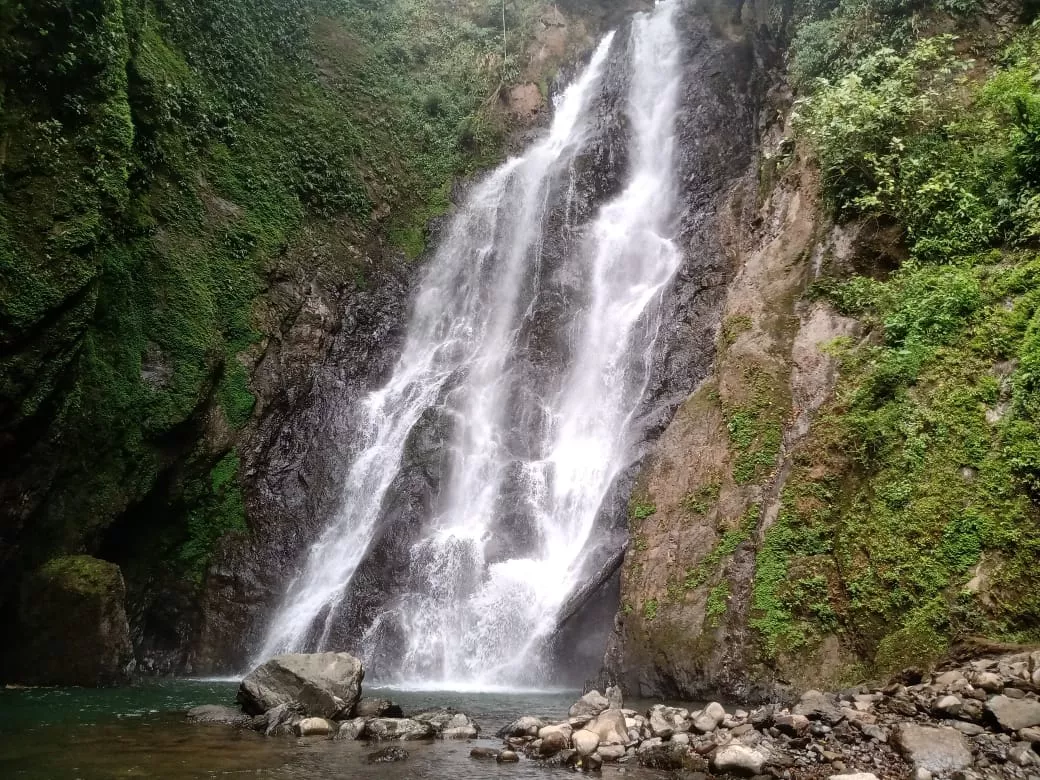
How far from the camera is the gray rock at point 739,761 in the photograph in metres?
6.32

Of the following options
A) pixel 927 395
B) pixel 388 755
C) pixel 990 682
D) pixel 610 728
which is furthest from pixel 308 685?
pixel 927 395

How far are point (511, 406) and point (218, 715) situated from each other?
38.1 ft

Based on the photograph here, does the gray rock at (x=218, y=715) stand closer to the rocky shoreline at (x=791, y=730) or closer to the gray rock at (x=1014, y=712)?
the rocky shoreline at (x=791, y=730)

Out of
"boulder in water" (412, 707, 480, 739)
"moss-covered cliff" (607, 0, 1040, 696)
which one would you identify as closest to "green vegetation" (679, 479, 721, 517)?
"moss-covered cliff" (607, 0, 1040, 696)

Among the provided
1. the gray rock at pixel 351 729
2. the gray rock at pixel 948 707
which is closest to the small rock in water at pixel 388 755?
the gray rock at pixel 351 729

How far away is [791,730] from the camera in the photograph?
22.6 ft

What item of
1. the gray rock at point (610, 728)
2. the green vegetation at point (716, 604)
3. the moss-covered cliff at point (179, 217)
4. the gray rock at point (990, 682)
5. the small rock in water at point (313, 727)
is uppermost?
the moss-covered cliff at point (179, 217)

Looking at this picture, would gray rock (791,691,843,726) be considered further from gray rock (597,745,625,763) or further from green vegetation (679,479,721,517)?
green vegetation (679,479,721,517)

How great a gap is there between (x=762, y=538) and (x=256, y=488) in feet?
44.3

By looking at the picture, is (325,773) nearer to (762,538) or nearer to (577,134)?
(762,538)

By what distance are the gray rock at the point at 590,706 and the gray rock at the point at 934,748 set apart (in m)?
3.67

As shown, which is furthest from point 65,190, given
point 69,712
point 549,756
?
point 549,756

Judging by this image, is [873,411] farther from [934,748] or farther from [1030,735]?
[934,748]

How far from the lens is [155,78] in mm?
18016
